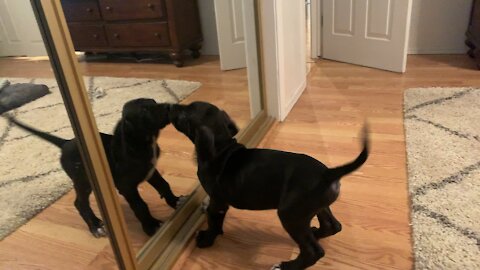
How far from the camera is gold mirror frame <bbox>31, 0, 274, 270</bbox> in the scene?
803 mm

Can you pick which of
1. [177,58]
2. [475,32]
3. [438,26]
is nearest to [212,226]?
[177,58]

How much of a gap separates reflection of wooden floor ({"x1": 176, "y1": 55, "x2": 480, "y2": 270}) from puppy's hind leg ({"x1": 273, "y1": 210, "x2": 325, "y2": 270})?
101 mm

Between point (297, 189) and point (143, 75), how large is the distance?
60.1 inches

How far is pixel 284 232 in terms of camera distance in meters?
1.34

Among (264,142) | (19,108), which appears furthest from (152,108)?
(264,142)

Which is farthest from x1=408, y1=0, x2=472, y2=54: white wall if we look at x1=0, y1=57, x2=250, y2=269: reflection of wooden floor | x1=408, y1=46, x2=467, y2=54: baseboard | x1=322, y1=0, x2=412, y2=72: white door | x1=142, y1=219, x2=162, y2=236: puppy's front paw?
x1=142, y1=219, x2=162, y2=236: puppy's front paw

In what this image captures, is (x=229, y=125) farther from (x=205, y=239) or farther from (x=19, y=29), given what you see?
(x=19, y=29)

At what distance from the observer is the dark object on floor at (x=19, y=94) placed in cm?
116

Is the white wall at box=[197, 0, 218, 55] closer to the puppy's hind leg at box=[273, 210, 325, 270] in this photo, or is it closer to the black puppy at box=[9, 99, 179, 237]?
the black puppy at box=[9, 99, 179, 237]

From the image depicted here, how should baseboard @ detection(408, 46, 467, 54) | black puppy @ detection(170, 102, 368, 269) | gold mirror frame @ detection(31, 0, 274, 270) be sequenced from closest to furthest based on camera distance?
gold mirror frame @ detection(31, 0, 274, 270)
black puppy @ detection(170, 102, 368, 269)
baseboard @ detection(408, 46, 467, 54)

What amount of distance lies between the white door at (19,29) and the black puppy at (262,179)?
424 millimetres

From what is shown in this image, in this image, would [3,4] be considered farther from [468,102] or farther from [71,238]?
[468,102]

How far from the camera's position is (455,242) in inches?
47.3

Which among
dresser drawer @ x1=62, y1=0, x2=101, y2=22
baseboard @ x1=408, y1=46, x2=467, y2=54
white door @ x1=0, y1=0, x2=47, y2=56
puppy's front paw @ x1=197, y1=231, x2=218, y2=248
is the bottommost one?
baseboard @ x1=408, y1=46, x2=467, y2=54
